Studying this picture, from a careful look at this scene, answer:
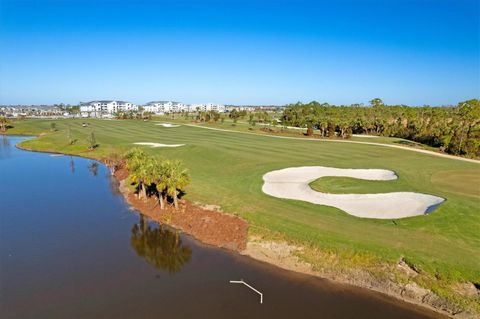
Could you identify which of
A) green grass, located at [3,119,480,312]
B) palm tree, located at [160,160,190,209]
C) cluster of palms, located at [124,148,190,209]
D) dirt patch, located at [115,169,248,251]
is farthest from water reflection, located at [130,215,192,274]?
green grass, located at [3,119,480,312]

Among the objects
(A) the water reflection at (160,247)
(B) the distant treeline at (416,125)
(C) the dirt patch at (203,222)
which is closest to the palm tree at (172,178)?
(C) the dirt patch at (203,222)

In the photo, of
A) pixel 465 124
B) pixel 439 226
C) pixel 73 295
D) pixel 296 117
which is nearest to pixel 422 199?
pixel 439 226

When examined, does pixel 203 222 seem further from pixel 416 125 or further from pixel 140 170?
pixel 416 125

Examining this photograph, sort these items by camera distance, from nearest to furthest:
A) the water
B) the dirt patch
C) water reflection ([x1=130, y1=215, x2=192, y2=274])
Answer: the water → water reflection ([x1=130, y1=215, x2=192, y2=274]) → the dirt patch

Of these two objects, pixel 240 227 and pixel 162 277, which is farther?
pixel 240 227

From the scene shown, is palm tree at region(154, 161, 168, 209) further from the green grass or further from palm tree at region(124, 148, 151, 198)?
the green grass

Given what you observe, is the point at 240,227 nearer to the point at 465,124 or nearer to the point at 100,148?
the point at 100,148
